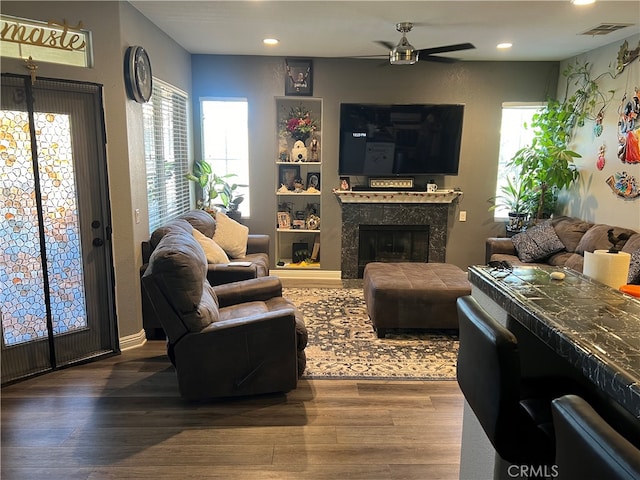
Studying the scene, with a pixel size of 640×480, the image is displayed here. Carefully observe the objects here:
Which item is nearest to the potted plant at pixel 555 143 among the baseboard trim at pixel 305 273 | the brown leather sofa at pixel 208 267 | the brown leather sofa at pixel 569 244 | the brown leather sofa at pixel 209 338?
the brown leather sofa at pixel 569 244

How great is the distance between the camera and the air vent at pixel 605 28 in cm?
398

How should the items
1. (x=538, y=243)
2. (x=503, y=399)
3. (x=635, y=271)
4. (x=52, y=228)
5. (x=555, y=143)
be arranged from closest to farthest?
(x=503, y=399) < (x=52, y=228) < (x=635, y=271) < (x=538, y=243) < (x=555, y=143)

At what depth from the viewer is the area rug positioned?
3324 mm

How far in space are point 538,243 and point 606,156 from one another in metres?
1.13

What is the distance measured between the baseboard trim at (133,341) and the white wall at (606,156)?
15.2 ft

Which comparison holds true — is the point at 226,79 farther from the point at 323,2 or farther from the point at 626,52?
the point at 626,52

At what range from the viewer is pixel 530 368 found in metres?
1.69

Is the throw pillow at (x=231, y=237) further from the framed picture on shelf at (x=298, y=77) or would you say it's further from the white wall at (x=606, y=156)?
the white wall at (x=606, y=156)

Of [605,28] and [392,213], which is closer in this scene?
[605,28]

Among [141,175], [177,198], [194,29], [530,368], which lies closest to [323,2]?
[194,29]

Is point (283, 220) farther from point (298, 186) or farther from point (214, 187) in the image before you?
point (214, 187)

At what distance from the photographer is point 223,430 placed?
2607 millimetres

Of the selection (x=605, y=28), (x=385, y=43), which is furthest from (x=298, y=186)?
(x=605, y=28)

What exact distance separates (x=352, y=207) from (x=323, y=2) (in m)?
2.70
